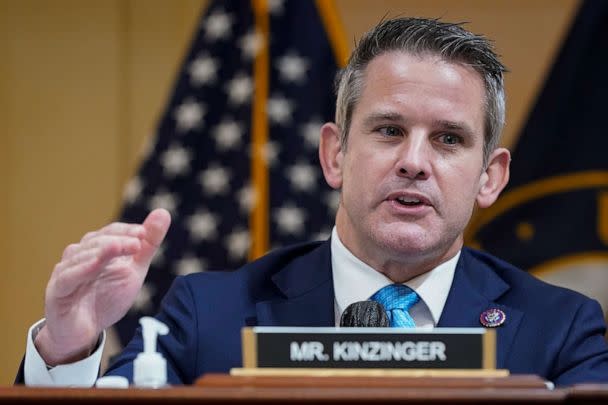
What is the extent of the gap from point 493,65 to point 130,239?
1088 mm

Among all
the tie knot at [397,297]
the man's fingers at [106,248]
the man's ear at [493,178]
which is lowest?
the tie knot at [397,297]

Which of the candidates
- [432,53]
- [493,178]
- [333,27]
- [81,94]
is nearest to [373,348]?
[432,53]

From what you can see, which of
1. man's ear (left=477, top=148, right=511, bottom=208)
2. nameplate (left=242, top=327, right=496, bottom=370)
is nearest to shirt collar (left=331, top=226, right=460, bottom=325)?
man's ear (left=477, top=148, right=511, bottom=208)

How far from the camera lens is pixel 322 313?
2617mm

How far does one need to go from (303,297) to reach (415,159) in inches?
17.0

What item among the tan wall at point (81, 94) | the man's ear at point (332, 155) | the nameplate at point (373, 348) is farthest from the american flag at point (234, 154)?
the nameplate at point (373, 348)

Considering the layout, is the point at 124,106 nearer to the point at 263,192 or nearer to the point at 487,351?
the point at 263,192

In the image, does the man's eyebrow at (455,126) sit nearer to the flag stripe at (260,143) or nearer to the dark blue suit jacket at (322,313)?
the dark blue suit jacket at (322,313)

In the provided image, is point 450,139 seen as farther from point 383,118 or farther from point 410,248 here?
point 410,248

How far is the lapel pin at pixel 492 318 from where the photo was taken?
2.60 metres

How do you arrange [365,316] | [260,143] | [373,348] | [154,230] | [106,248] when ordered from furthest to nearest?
1. [260,143]
2. [365,316]
3. [154,230]
4. [106,248]
5. [373,348]

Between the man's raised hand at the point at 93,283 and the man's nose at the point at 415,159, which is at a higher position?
the man's nose at the point at 415,159

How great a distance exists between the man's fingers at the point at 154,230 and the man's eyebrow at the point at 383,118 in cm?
66

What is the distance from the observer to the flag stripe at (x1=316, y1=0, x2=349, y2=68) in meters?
4.42
